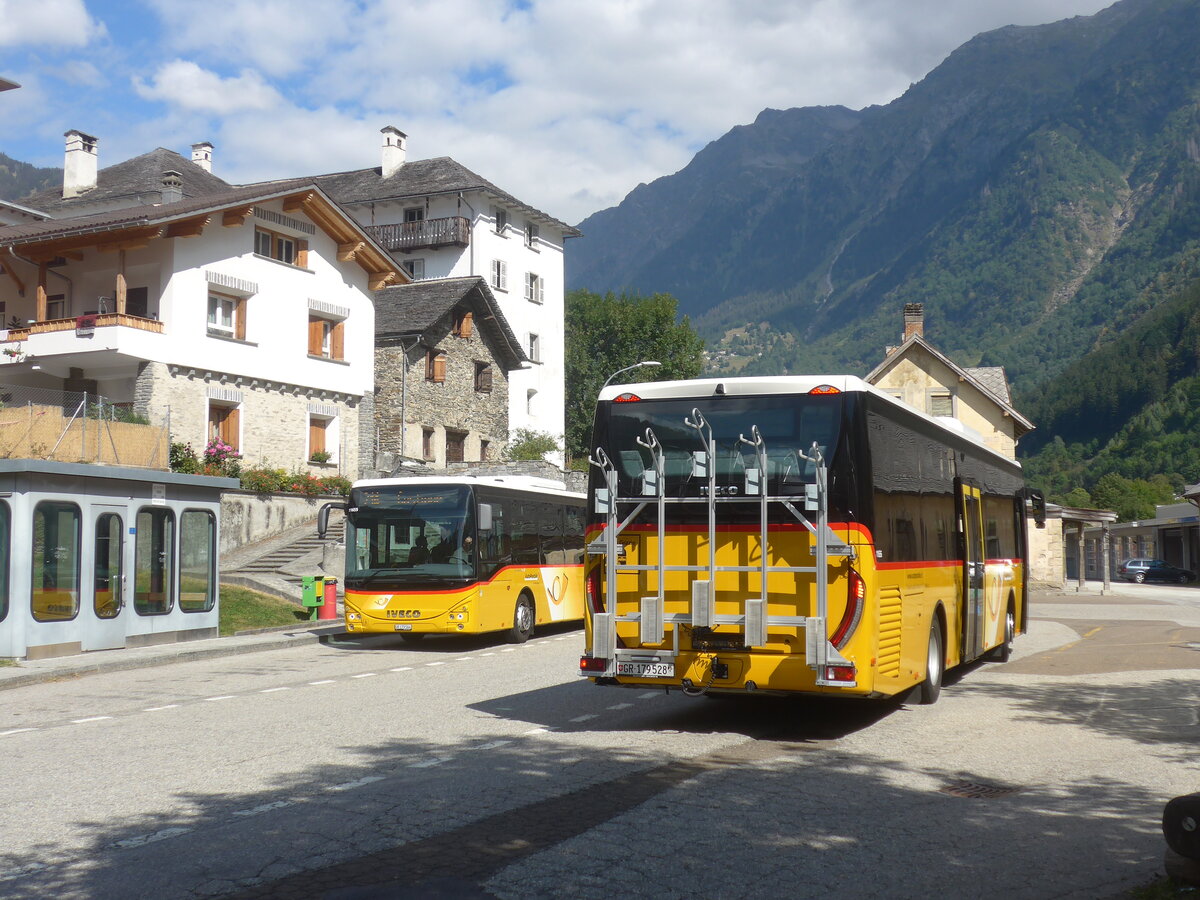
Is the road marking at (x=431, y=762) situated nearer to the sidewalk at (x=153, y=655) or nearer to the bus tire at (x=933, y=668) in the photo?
the bus tire at (x=933, y=668)

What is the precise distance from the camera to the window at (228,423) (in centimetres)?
3719

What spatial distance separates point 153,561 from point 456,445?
30145mm

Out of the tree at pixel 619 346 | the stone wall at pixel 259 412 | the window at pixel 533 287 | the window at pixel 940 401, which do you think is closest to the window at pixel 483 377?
the stone wall at pixel 259 412

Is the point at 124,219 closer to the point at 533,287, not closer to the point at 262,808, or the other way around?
the point at 262,808

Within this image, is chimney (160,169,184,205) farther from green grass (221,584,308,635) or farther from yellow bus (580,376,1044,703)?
yellow bus (580,376,1044,703)

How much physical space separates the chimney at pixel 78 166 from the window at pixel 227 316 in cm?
1596

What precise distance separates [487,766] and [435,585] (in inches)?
460

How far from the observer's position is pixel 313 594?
2609 centimetres

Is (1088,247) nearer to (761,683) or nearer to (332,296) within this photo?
(332,296)

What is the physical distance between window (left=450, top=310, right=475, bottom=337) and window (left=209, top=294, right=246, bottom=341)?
12.7 m

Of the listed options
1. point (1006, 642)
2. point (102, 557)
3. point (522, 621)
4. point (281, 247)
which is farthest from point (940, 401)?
point (102, 557)

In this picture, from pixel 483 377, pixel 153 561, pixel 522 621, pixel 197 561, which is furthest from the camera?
pixel 483 377

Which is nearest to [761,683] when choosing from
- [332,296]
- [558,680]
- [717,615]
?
[717,615]

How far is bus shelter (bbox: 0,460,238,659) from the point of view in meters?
18.3
